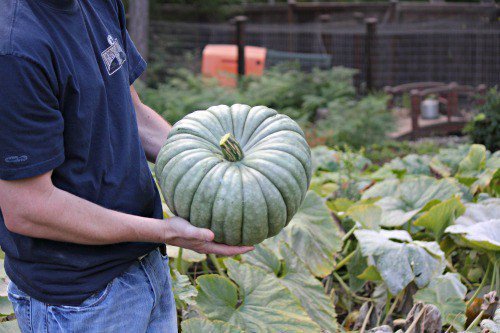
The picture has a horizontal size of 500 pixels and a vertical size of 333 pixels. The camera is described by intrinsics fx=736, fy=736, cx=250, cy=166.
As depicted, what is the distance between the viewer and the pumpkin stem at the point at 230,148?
2.32 metres

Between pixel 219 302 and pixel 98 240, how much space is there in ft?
3.86

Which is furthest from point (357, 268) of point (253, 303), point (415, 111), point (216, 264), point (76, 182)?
point (415, 111)

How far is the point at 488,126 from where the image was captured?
305 inches

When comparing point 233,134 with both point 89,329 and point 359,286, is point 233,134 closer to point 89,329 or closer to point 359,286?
point 89,329

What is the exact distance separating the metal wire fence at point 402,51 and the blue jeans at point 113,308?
32.9 ft

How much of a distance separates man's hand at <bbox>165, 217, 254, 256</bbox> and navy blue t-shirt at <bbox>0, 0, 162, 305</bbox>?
115mm

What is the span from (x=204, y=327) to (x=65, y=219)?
0.97 m

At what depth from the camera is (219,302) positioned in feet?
10.3

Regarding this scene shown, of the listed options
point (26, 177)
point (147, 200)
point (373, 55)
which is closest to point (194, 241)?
point (147, 200)

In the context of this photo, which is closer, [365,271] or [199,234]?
[199,234]

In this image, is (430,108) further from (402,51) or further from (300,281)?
(300,281)

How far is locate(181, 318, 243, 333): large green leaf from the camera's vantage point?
274 centimetres

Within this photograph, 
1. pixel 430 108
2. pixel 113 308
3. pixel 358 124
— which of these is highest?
pixel 113 308

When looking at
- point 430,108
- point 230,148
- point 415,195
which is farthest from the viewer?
point 430,108
